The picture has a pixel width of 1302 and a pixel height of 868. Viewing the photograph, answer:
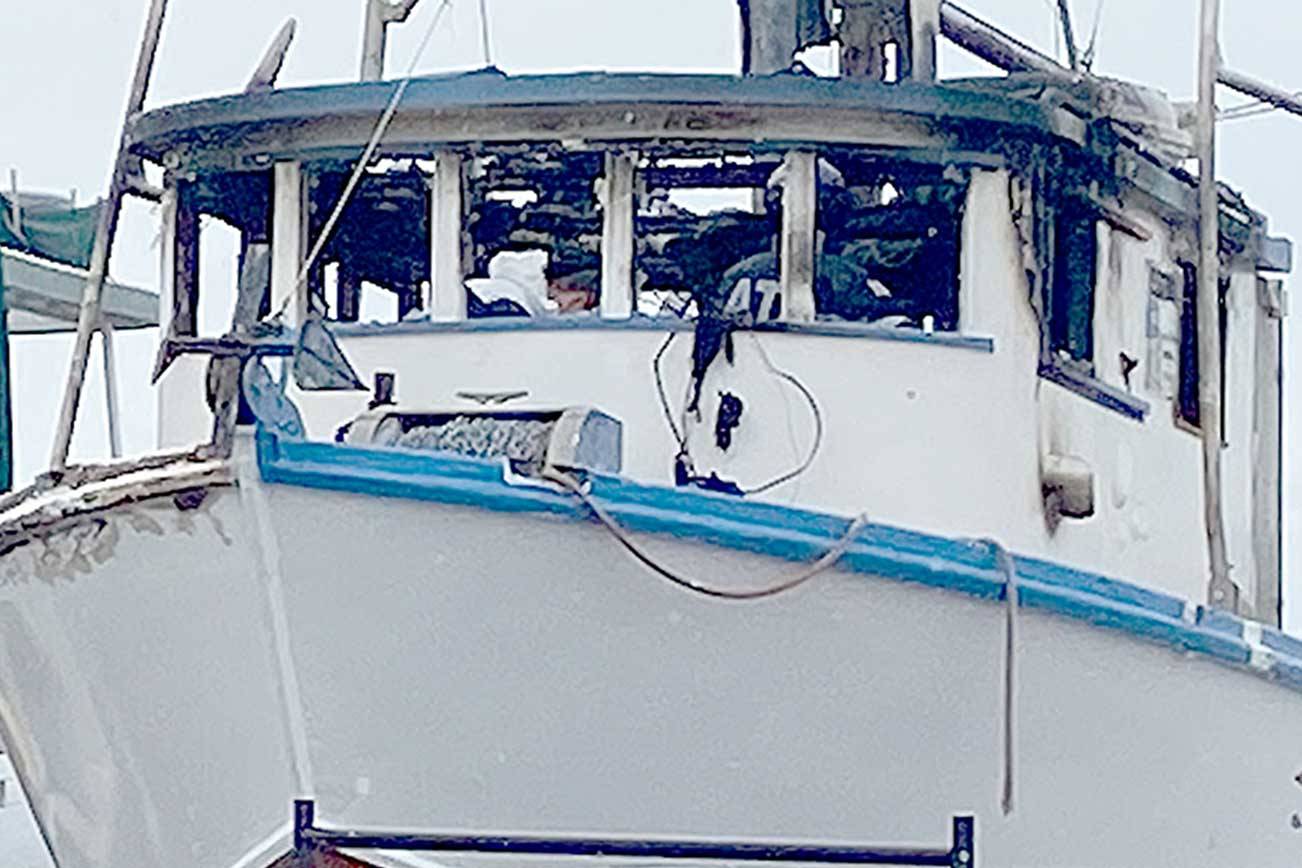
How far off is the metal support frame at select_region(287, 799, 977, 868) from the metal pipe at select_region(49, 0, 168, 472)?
3.89 ft

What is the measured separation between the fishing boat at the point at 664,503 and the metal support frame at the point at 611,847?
11 mm

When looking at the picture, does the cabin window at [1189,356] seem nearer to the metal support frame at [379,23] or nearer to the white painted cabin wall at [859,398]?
the white painted cabin wall at [859,398]

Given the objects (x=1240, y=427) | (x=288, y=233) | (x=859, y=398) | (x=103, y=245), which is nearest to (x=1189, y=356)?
(x=1240, y=427)

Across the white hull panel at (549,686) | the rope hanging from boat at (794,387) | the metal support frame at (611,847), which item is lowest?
the metal support frame at (611,847)

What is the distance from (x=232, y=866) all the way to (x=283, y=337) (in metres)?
1.40

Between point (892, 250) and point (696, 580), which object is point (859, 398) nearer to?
point (892, 250)

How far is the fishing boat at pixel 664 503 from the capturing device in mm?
6207

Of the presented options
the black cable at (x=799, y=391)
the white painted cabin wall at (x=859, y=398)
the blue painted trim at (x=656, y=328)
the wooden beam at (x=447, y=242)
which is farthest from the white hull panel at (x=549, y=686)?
the wooden beam at (x=447, y=242)

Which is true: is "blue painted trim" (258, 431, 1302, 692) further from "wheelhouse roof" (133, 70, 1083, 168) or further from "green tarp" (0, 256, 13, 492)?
"green tarp" (0, 256, 13, 492)

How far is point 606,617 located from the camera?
20.4 ft

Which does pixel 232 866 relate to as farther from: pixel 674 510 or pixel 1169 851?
pixel 1169 851

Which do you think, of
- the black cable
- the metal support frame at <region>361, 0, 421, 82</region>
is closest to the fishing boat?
the black cable

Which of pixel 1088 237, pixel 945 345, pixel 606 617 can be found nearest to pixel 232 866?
pixel 606 617

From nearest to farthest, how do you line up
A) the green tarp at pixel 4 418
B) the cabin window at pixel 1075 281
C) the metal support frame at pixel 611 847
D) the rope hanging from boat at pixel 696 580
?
the rope hanging from boat at pixel 696 580 → the metal support frame at pixel 611 847 → the cabin window at pixel 1075 281 → the green tarp at pixel 4 418
